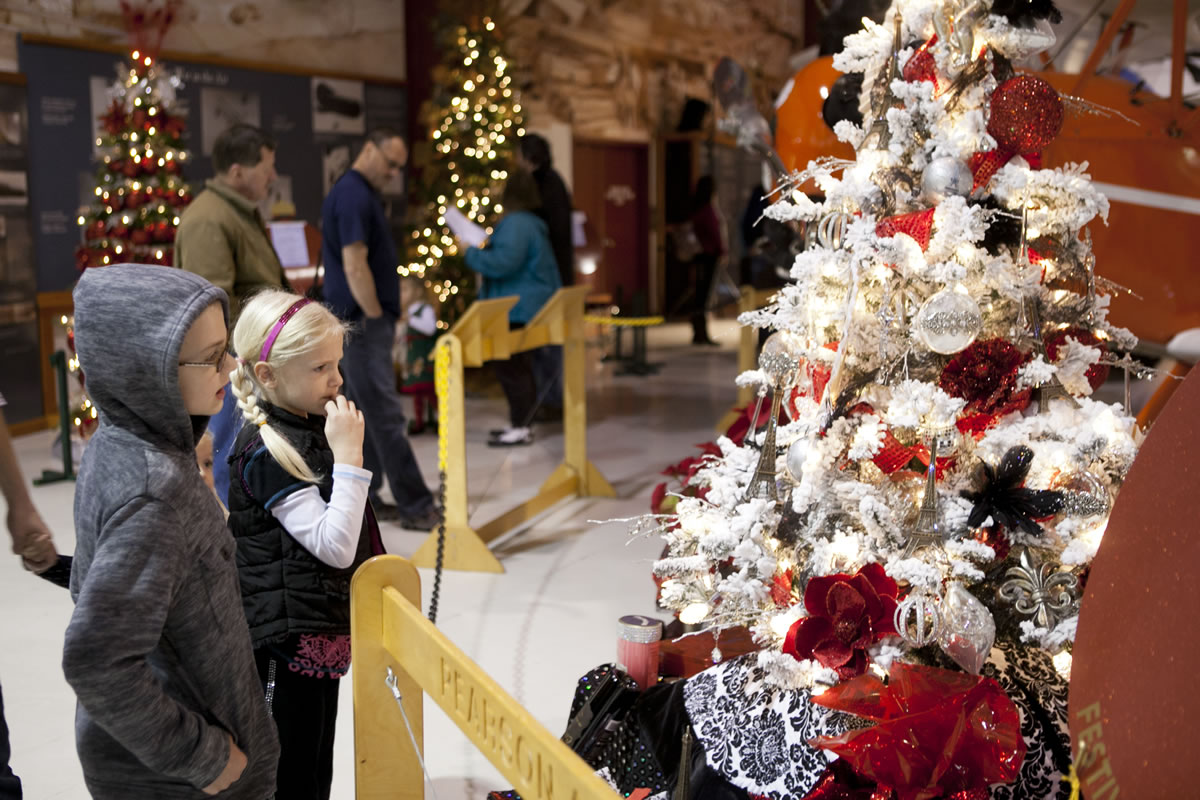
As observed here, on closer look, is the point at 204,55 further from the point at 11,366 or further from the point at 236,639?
the point at 236,639

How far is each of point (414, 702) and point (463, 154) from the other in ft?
26.7

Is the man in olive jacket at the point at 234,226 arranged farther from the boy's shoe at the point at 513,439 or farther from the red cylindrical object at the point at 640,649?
the boy's shoe at the point at 513,439

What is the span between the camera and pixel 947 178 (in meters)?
→ 2.41

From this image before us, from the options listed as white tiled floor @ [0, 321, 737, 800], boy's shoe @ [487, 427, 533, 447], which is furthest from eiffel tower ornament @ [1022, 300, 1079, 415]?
boy's shoe @ [487, 427, 533, 447]

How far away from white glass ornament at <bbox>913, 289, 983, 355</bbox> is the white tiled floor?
2.59 feet

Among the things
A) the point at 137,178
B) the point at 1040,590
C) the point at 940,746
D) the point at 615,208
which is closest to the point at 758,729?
the point at 940,746

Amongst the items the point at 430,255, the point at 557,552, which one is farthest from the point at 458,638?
the point at 430,255

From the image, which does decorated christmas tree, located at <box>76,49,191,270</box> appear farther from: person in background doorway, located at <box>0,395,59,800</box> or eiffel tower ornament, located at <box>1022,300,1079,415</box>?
eiffel tower ornament, located at <box>1022,300,1079,415</box>

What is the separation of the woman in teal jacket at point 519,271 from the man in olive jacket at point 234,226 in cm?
271

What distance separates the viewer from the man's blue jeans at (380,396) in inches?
197

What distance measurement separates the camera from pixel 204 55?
8.90 meters

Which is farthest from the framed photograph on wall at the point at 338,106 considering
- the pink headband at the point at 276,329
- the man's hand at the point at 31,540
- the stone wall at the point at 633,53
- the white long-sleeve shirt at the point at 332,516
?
the white long-sleeve shirt at the point at 332,516

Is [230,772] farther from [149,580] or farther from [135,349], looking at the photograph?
[135,349]

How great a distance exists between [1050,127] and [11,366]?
7271 millimetres
